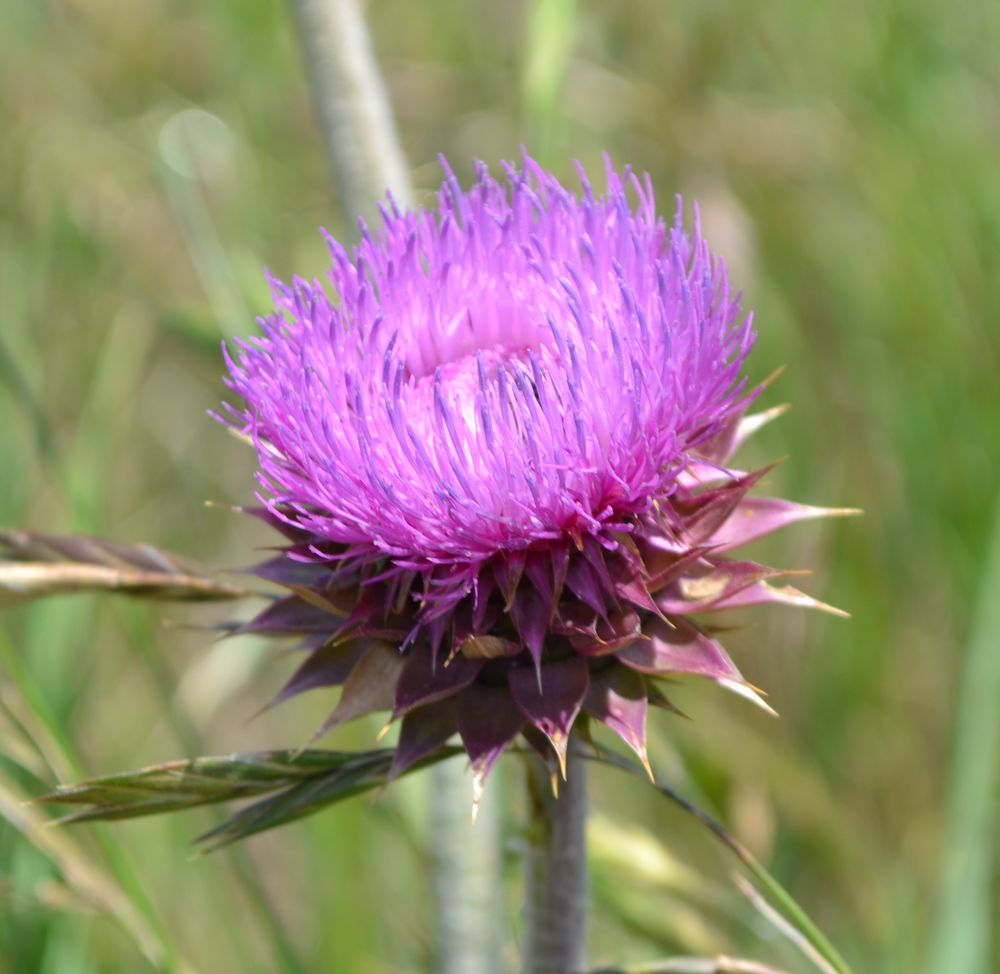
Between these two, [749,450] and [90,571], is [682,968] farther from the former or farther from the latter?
[749,450]

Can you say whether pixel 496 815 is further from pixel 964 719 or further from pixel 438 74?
pixel 438 74

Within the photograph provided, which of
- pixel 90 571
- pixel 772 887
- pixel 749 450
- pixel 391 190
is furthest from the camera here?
pixel 749 450

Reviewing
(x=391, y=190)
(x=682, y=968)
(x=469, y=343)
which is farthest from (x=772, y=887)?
(x=391, y=190)

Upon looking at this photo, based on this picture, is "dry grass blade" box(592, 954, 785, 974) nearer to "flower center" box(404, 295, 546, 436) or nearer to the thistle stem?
the thistle stem

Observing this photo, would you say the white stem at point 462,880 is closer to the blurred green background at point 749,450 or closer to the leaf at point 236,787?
the blurred green background at point 749,450

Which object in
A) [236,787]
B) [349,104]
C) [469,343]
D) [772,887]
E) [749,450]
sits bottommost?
[772,887]

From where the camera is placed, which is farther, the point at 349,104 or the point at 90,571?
the point at 349,104

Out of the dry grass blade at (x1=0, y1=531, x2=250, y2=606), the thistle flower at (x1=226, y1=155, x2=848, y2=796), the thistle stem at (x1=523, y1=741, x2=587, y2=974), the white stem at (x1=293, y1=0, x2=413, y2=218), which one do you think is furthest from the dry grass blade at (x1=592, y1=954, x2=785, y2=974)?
the white stem at (x1=293, y1=0, x2=413, y2=218)
